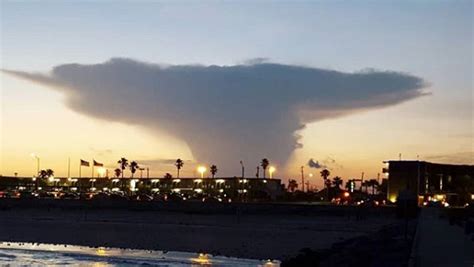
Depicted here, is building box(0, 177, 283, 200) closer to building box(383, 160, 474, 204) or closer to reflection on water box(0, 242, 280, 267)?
building box(383, 160, 474, 204)

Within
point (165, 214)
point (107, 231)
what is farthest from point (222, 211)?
point (107, 231)

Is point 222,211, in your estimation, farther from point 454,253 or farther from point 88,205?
point 454,253

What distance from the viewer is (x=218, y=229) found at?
186 feet

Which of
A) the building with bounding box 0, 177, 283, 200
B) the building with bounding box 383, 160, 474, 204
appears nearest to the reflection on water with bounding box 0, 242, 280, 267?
the building with bounding box 383, 160, 474, 204

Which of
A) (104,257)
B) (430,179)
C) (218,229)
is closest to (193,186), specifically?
(430,179)

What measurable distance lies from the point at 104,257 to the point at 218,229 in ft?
76.8

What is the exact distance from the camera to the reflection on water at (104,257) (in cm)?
3123

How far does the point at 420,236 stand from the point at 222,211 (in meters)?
51.2

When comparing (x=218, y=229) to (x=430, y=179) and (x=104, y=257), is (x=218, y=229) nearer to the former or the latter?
(x=104, y=257)

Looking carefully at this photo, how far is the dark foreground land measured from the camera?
138 feet

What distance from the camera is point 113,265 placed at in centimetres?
3003

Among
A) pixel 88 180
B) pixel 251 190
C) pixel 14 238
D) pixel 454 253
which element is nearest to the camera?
pixel 454 253

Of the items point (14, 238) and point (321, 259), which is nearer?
point (321, 259)

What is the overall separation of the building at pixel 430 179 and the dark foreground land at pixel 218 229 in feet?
135
